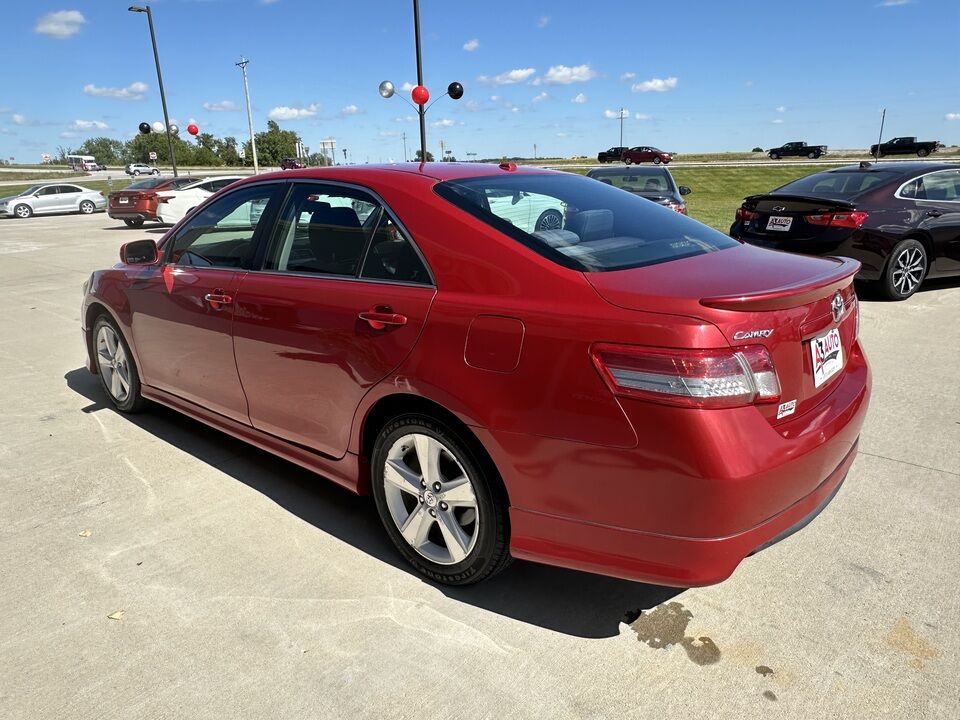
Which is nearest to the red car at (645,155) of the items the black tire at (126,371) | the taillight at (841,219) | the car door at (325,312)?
the taillight at (841,219)

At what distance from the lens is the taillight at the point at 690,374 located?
2.00 m

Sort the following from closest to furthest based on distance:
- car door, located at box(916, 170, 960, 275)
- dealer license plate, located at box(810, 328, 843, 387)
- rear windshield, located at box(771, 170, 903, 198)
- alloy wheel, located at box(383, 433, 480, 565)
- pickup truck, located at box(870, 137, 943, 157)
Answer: dealer license plate, located at box(810, 328, 843, 387) < alloy wheel, located at box(383, 433, 480, 565) < car door, located at box(916, 170, 960, 275) < rear windshield, located at box(771, 170, 903, 198) < pickup truck, located at box(870, 137, 943, 157)

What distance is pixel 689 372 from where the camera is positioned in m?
2.00

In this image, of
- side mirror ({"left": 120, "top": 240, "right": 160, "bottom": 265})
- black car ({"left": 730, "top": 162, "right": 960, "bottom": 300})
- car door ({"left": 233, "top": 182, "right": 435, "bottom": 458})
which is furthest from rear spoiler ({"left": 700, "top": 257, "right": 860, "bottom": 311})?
black car ({"left": 730, "top": 162, "right": 960, "bottom": 300})

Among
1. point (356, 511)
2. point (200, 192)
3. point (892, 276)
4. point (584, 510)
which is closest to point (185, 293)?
point (356, 511)

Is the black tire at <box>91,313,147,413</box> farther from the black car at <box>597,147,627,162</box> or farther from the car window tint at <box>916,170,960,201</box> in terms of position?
the black car at <box>597,147,627,162</box>

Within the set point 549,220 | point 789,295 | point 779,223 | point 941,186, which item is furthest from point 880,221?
point 789,295

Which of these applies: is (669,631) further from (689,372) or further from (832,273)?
(832,273)

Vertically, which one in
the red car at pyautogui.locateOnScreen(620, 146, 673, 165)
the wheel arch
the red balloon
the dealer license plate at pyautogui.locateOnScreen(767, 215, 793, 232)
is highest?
the red balloon

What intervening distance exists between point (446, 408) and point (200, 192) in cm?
1922

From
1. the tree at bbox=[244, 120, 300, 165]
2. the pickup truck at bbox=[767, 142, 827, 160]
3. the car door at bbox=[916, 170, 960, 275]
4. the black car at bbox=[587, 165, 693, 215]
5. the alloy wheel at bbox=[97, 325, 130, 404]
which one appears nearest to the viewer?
the alloy wheel at bbox=[97, 325, 130, 404]

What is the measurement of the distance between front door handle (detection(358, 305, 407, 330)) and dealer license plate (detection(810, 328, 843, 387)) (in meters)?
1.47

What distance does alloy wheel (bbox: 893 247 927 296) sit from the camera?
311 inches

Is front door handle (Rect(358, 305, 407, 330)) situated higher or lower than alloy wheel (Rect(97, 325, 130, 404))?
higher
